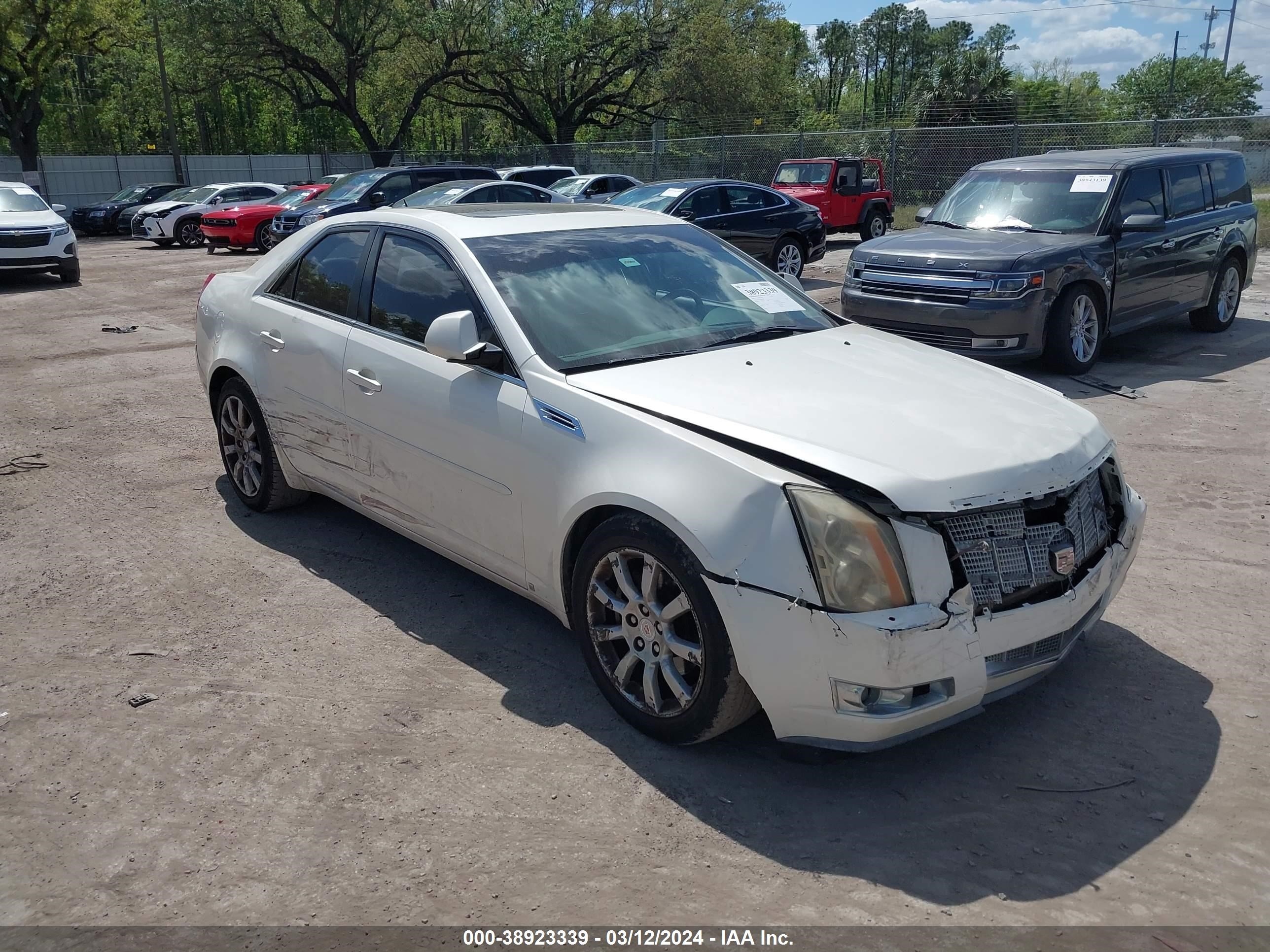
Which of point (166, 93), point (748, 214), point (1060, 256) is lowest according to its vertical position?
point (748, 214)

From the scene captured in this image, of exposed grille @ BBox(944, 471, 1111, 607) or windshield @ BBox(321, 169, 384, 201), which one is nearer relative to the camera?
exposed grille @ BBox(944, 471, 1111, 607)

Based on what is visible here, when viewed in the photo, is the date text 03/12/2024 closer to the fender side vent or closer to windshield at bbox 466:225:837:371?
the fender side vent

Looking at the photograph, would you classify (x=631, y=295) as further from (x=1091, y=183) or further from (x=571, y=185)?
(x=571, y=185)

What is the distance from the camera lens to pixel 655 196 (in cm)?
1527

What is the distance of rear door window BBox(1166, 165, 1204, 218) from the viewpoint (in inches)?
393

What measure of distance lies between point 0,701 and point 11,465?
3.56 m

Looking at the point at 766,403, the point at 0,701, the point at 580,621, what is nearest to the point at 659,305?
the point at 766,403

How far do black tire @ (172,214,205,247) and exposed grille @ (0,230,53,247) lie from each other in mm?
8768

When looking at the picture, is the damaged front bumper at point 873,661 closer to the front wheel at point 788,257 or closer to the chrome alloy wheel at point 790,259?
the front wheel at point 788,257

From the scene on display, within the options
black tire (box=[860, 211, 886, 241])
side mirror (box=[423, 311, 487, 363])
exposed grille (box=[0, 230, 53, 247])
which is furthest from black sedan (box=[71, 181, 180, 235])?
side mirror (box=[423, 311, 487, 363])

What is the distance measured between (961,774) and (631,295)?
2.21 m

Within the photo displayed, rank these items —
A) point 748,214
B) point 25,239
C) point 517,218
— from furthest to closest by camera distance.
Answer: point 25,239 → point 748,214 → point 517,218

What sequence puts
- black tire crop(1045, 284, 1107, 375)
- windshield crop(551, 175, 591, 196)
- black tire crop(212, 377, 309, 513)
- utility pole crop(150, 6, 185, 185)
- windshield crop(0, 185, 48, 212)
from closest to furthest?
black tire crop(212, 377, 309, 513) → black tire crop(1045, 284, 1107, 375) → windshield crop(0, 185, 48, 212) → windshield crop(551, 175, 591, 196) → utility pole crop(150, 6, 185, 185)

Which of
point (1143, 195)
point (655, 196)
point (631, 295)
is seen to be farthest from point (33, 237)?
point (631, 295)
